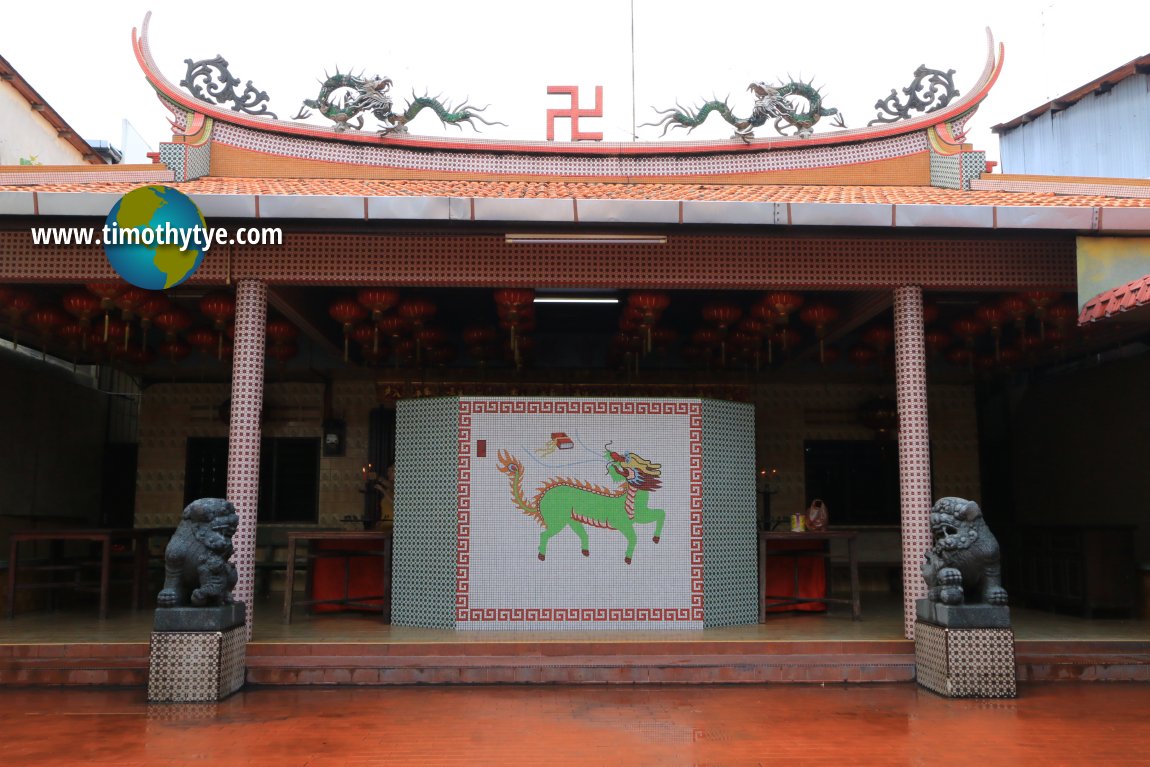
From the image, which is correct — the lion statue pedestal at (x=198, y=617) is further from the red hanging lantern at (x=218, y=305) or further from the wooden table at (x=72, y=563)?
the wooden table at (x=72, y=563)

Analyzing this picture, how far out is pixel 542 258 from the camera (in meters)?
8.26

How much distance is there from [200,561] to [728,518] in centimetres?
475

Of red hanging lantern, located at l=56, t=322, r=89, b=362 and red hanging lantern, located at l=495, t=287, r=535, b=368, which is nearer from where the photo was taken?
red hanging lantern, located at l=495, t=287, r=535, b=368

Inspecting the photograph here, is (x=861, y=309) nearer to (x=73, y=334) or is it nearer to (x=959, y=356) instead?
(x=959, y=356)

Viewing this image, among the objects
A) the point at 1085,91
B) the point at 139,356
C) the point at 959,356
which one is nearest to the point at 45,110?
the point at 139,356

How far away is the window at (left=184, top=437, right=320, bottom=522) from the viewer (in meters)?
12.9

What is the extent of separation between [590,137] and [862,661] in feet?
20.5

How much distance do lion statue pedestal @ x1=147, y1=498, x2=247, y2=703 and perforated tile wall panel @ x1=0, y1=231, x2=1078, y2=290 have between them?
7.66 feet

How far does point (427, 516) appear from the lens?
9.06m

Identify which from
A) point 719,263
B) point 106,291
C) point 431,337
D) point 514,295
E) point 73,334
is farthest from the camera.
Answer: point 431,337

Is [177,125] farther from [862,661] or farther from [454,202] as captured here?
[862,661]

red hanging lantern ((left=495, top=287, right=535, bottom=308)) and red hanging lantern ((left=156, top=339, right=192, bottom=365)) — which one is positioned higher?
red hanging lantern ((left=495, top=287, right=535, bottom=308))

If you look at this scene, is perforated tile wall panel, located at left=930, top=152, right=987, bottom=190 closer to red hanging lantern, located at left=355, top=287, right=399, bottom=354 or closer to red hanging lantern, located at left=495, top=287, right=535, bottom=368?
red hanging lantern, located at left=495, top=287, right=535, bottom=368

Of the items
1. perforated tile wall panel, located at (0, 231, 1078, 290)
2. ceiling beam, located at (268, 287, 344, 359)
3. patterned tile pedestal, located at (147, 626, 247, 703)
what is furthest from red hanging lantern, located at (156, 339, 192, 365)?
patterned tile pedestal, located at (147, 626, 247, 703)
